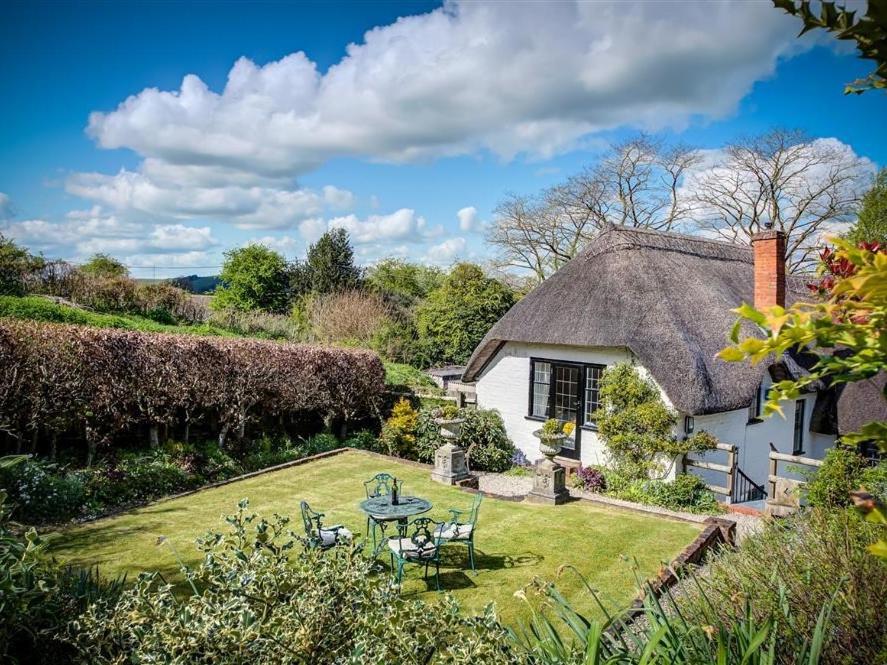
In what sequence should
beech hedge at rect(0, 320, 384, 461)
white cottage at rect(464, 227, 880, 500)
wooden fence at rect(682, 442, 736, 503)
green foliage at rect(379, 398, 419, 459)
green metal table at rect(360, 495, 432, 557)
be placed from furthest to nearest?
green foliage at rect(379, 398, 419, 459) → white cottage at rect(464, 227, 880, 500) → wooden fence at rect(682, 442, 736, 503) → beech hedge at rect(0, 320, 384, 461) → green metal table at rect(360, 495, 432, 557)

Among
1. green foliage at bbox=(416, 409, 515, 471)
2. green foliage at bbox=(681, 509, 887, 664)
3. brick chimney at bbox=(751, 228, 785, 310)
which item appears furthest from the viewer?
green foliage at bbox=(416, 409, 515, 471)

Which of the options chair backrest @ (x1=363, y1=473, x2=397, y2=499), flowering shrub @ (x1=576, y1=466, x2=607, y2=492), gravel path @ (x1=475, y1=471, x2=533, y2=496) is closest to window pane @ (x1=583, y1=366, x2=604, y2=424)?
flowering shrub @ (x1=576, y1=466, x2=607, y2=492)

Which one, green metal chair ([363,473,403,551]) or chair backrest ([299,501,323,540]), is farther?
green metal chair ([363,473,403,551])

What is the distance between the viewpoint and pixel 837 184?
2748 centimetres

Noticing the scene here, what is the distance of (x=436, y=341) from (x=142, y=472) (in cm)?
1512

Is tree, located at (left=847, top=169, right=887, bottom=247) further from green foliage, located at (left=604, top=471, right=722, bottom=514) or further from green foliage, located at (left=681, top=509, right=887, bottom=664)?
green foliage, located at (left=681, top=509, right=887, bottom=664)

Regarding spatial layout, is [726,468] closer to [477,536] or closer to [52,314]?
[477,536]

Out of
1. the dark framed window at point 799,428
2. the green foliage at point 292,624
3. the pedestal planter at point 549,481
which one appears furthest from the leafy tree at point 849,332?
the dark framed window at point 799,428

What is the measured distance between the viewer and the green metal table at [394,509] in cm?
739

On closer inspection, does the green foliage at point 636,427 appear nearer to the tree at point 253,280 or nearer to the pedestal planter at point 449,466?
the pedestal planter at point 449,466

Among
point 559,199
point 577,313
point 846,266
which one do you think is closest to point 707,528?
point 577,313

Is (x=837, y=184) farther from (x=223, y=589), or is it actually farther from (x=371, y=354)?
(x=223, y=589)

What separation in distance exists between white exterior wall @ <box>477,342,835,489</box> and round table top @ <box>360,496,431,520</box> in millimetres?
6289

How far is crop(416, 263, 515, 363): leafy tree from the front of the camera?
23.4 metres
